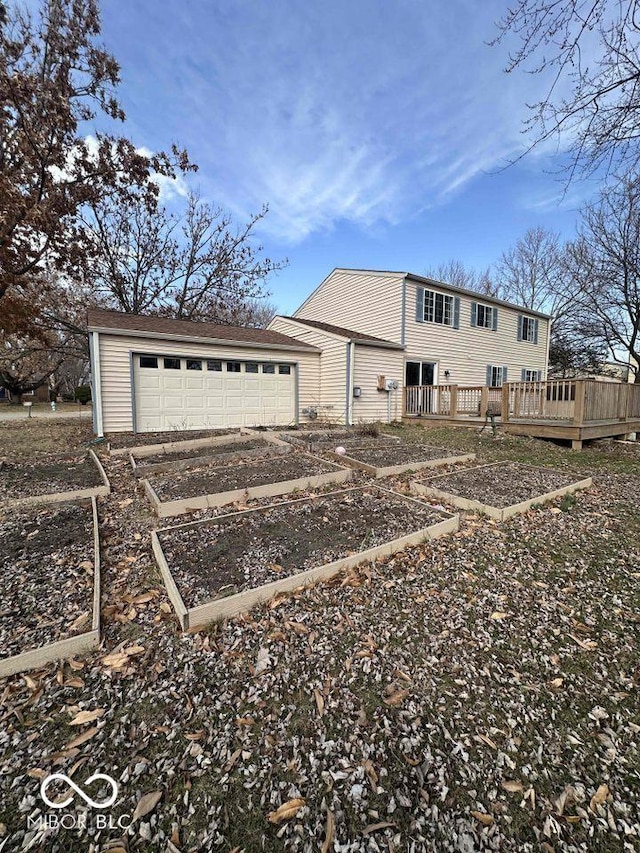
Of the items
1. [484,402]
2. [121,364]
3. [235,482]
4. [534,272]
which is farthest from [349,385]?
[534,272]

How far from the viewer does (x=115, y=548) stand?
3.29 metres

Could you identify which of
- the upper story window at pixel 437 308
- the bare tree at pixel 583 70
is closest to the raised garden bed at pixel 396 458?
the bare tree at pixel 583 70

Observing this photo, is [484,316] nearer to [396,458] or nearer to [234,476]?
[396,458]

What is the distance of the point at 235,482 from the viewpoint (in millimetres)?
4730

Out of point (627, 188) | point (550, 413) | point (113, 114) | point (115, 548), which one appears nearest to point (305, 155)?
point (113, 114)

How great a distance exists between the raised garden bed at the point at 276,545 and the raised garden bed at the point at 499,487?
0.59 m

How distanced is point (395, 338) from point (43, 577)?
11.9m

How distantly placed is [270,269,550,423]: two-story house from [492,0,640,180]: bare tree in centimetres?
741

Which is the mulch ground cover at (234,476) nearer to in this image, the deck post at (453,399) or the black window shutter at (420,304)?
the deck post at (453,399)

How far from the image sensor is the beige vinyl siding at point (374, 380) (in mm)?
11758

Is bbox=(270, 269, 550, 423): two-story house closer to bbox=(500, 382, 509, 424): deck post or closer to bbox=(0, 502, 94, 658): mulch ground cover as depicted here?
bbox=(500, 382, 509, 424): deck post

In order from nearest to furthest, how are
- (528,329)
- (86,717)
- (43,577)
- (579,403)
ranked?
(86,717)
(43,577)
(579,403)
(528,329)

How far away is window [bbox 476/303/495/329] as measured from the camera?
14.6 metres

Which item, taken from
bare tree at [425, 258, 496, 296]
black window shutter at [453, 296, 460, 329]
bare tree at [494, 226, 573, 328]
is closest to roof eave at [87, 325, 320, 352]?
black window shutter at [453, 296, 460, 329]
